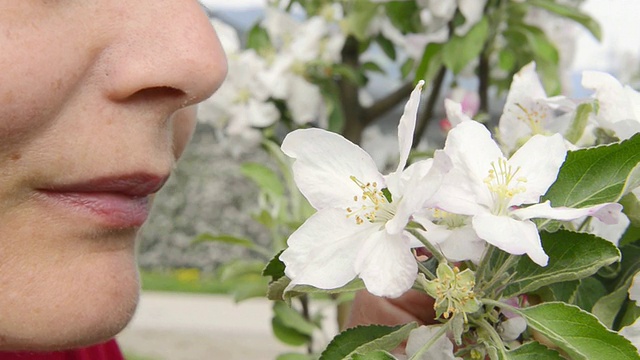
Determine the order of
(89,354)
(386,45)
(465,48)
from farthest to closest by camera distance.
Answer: (386,45) → (465,48) → (89,354)

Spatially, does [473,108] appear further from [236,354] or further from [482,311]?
[236,354]

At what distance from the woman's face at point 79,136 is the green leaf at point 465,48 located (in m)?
0.84

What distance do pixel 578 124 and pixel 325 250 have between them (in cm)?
31

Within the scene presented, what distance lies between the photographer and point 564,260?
0.67 meters

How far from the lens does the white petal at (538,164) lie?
66cm

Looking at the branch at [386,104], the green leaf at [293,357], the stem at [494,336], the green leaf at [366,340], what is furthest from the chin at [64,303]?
the branch at [386,104]

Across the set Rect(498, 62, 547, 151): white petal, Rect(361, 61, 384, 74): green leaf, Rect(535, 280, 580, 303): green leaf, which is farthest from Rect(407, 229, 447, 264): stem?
Rect(361, 61, 384, 74): green leaf

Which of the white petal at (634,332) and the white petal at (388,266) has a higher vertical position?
the white petal at (388,266)

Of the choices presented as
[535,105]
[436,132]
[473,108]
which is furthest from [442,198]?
[436,132]

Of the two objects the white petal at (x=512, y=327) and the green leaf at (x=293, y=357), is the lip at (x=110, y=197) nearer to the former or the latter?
the white petal at (x=512, y=327)

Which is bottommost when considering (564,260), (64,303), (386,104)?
(386,104)

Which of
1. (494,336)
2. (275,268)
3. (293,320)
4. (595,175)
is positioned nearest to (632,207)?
(595,175)

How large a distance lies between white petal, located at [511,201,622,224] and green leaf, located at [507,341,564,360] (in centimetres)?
10

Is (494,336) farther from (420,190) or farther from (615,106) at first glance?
(615,106)
